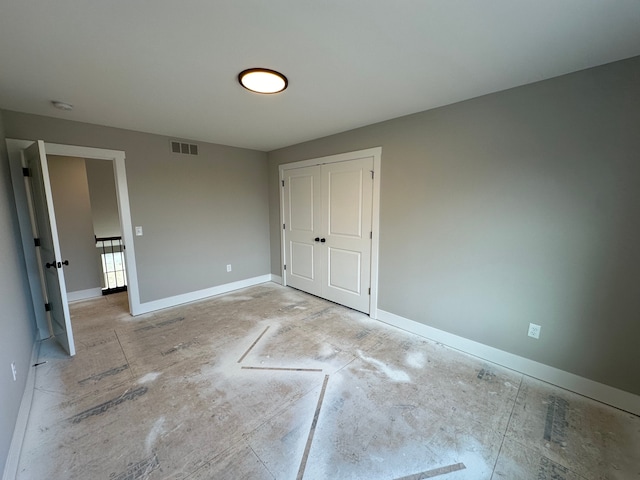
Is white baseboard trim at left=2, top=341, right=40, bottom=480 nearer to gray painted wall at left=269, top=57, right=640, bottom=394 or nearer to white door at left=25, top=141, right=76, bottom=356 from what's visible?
white door at left=25, top=141, right=76, bottom=356

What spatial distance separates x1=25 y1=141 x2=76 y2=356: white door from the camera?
2297mm

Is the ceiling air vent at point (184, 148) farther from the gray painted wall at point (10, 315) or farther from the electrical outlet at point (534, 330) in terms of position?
the electrical outlet at point (534, 330)

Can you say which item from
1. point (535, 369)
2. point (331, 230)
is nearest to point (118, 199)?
point (331, 230)

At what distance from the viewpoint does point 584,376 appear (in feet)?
6.42

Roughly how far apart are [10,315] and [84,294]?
8.85ft

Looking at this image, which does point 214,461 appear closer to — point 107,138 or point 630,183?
point 630,183

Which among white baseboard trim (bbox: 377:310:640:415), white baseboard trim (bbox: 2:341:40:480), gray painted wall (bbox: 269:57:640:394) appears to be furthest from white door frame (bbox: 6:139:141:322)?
white baseboard trim (bbox: 377:310:640:415)

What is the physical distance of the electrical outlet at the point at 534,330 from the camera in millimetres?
2130

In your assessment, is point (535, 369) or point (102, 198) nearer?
point (535, 369)

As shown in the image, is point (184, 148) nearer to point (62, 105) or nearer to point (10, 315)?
point (62, 105)

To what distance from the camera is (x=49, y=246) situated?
246 centimetres

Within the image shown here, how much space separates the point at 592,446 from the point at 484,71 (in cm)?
253

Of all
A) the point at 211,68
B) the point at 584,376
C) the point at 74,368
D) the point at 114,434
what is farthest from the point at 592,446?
the point at 74,368

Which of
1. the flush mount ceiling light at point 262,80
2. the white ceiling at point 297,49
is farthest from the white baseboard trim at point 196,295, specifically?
the flush mount ceiling light at point 262,80
